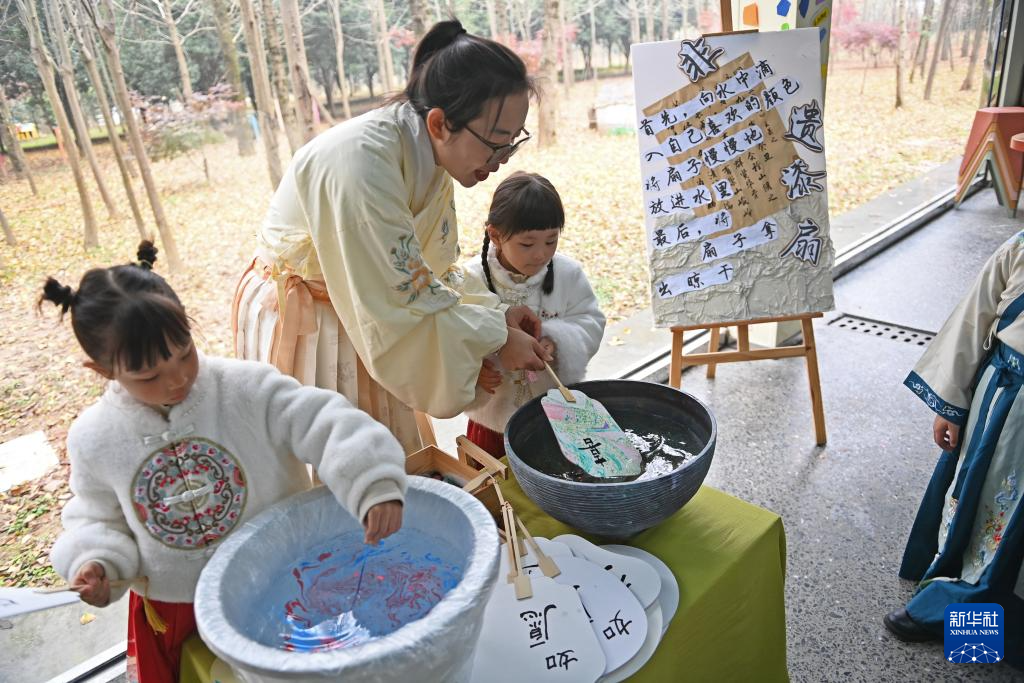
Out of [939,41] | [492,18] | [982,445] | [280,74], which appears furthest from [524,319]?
A: [939,41]

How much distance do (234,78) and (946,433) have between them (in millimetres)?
2218

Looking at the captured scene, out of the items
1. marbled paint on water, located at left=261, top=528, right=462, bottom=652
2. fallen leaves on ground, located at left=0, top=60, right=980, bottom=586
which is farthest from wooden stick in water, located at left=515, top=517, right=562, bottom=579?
fallen leaves on ground, located at left=0, top=60, right=980, bottom=586

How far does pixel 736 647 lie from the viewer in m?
1.22

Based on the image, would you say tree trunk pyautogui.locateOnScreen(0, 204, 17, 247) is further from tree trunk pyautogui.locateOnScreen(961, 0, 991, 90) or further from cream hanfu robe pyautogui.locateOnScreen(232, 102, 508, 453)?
tree trunk pyautogui.locateOnScreen(961, 0, 991, 90)

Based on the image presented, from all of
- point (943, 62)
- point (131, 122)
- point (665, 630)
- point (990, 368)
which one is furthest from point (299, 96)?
point (943, 62)

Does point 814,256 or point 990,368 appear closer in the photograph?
point 990,368

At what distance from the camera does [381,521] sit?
91cm

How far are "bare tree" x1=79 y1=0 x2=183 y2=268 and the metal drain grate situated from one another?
3.14m

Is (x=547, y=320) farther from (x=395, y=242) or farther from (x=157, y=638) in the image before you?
(x=157, y=638)

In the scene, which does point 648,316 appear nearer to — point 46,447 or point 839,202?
point 839,202

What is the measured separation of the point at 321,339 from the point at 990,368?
5.02ft

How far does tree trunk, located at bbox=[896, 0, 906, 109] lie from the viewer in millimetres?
5645

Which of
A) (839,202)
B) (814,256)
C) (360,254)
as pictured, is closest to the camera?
(360,254)

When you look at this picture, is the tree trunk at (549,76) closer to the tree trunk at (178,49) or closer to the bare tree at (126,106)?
→ the tree trunk at (178,49)
